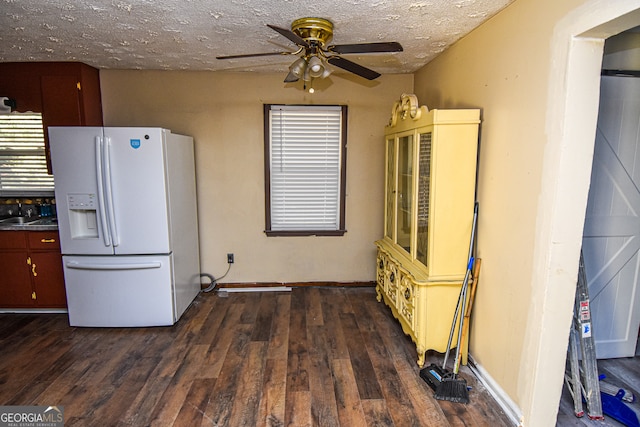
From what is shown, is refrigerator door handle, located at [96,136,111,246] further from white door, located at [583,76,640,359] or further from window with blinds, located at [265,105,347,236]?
white door, located at [583,76,640,359]

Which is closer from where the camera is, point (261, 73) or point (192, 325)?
point (192, 325)

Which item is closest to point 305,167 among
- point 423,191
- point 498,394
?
point 423,191

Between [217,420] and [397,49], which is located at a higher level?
[397,49]

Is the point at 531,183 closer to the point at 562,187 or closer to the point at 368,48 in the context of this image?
the point at 562,187

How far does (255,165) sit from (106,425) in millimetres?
2685

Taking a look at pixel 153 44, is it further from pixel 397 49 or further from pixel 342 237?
pixel 342 237

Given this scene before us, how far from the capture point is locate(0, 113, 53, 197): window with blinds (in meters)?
3.58

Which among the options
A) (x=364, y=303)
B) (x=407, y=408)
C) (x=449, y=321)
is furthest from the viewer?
(x=364, y=303)

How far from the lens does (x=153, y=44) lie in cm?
291

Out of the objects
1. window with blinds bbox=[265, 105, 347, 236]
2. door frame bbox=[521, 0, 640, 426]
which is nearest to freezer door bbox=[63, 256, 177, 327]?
window with blinds bbox=[265, 105, 347, 236]

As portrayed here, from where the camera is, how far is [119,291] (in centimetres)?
316

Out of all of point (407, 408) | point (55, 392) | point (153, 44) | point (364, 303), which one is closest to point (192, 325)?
point (55, 392)

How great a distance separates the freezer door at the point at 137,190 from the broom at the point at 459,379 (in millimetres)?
2453

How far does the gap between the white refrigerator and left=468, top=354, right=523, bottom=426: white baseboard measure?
256 cm
